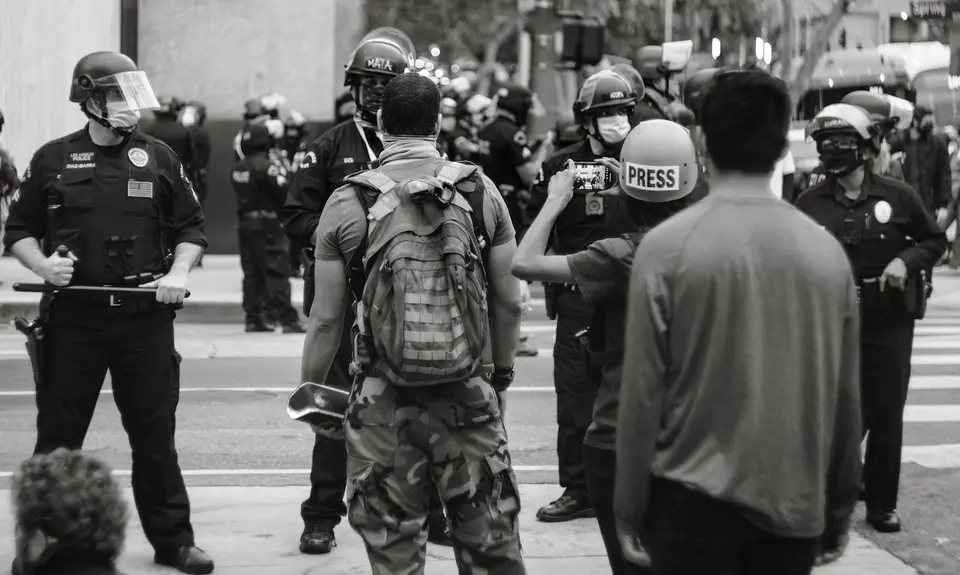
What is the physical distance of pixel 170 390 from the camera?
237 inches

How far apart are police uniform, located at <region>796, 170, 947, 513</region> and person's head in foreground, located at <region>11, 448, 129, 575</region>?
13.8 ft

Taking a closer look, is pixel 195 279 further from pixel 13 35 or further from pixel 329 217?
pixel 329 217

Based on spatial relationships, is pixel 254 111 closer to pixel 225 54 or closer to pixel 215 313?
pixel 215 313

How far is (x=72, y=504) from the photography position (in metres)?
3.48

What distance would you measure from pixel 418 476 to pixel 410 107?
112cm

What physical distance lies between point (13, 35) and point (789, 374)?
1827 centimetres

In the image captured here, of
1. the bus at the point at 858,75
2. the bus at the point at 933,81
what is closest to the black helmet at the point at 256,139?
the bus at the point at 858,75

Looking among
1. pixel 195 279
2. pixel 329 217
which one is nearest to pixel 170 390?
pixel 329 217

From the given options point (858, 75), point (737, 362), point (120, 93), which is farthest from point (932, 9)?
point (858, 75)

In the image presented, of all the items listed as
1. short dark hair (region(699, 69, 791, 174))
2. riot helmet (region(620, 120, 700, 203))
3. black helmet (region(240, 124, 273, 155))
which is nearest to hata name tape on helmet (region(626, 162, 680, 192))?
riot helmet (region(620, 120, 700, 203))

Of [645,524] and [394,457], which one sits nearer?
[645,524]

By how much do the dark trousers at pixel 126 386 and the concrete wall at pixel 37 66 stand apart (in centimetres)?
1432

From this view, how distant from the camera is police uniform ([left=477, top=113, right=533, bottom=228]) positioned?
12289 millimetres

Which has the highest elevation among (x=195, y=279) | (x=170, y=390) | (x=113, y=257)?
(x=113, y=257)
